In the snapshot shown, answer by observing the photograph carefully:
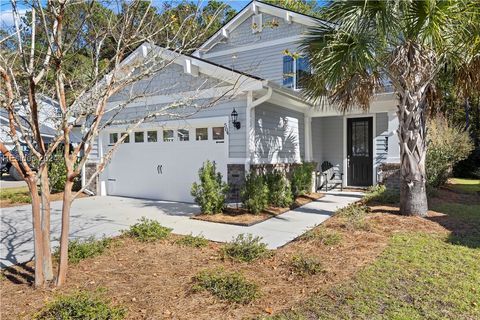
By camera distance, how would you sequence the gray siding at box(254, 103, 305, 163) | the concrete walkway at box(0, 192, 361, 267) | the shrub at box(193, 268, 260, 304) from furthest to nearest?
the gray siding at box(254, 103, 305, 163)
the concrete walkway at box(0, 192, 361, 267)
the shrub at box(193, 268, 260, 304)

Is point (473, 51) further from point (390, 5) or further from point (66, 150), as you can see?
point (66, 150)

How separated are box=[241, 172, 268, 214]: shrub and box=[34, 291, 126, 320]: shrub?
4991 mm

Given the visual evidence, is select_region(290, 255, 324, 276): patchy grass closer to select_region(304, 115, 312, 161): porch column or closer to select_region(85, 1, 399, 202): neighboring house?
select_region(85, 1, 399, 202): neighboring house

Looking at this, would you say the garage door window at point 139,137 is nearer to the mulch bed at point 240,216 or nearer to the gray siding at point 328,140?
the mulch bed at point 240,216

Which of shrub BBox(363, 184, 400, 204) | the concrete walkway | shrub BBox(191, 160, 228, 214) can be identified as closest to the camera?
the concrete walkway

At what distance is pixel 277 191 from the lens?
9023 millimetres

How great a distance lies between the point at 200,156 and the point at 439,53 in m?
6.28

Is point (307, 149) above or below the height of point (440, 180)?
above

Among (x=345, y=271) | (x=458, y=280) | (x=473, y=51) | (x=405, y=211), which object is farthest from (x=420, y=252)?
(x=473, y=51)

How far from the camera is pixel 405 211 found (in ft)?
24.2

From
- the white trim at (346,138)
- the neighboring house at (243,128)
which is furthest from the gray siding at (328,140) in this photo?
the white trim at (346,138)

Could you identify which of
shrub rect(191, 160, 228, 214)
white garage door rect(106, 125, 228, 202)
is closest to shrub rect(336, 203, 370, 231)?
shrub rect(191, 160, 228, 214)

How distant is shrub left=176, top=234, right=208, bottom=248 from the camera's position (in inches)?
223

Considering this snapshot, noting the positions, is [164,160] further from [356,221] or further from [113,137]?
[356,221]
